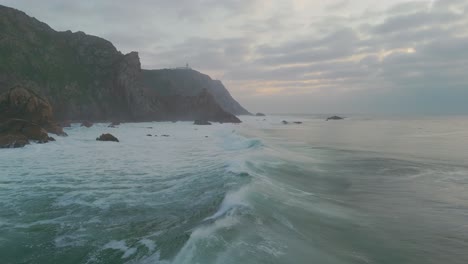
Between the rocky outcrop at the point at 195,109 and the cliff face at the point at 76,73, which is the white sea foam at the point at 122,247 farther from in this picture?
the rocky outcrop at the point at 195,109

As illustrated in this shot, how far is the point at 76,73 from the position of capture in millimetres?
104625

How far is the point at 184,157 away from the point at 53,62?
92.1m

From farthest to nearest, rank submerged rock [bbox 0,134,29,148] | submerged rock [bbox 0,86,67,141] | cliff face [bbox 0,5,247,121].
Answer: cliff face [bbox 0,5,247,121] → submerged rock [bbox 0,86,67,141] → submerged rock [bbox 0,134,29,148]

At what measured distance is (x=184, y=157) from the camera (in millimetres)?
26953

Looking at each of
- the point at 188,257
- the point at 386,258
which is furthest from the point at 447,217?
the point at 188,257

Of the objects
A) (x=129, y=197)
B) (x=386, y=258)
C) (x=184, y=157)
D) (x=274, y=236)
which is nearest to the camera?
(x=386, y=258)

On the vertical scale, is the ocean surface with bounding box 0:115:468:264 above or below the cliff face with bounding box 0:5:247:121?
below

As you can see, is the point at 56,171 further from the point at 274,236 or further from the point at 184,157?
the point at 274,236

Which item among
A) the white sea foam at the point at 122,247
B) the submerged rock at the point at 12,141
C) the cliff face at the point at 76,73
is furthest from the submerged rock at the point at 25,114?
the cliff face at the point at 76,73

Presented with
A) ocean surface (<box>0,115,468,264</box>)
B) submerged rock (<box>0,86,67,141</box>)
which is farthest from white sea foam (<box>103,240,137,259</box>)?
submerged rock (<box>0,86,67,141</box>)

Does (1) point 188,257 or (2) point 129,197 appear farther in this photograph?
(2) point 129,197

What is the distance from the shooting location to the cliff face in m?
89.2

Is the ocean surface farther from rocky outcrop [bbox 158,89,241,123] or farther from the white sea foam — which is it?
rocky outcrop [bbox 158,89,241,123]

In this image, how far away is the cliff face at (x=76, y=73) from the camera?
293ft
